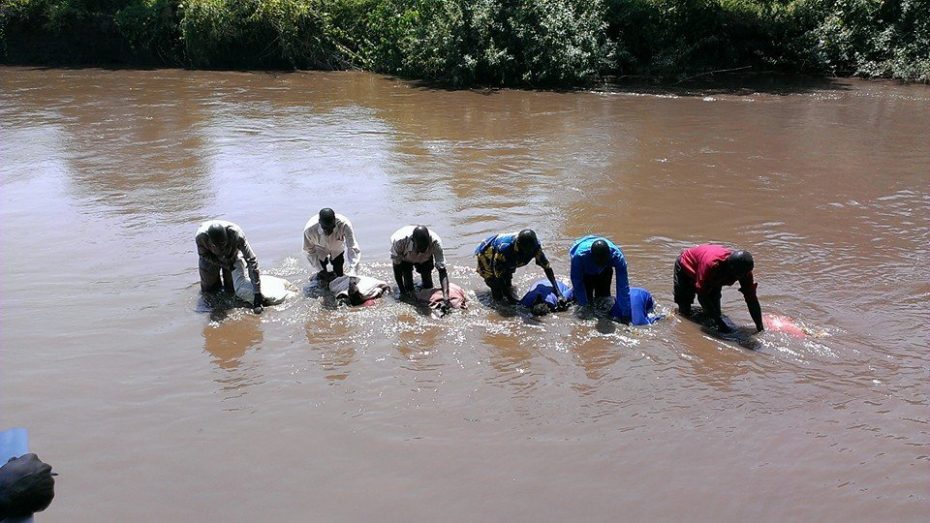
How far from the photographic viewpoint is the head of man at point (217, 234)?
258 inches

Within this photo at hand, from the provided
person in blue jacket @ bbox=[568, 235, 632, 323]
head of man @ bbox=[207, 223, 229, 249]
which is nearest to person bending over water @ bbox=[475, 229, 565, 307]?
person in blue jacket @ bbox=[568, 235, 632, 323]

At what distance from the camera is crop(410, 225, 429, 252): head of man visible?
6.39 m

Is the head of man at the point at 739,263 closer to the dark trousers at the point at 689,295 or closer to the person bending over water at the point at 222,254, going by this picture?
the dark trousers at the point at 689,295

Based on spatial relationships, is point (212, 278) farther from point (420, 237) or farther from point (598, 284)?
point (598, 284)

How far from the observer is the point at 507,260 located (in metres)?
6.50

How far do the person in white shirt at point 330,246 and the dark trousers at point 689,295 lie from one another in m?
2.78

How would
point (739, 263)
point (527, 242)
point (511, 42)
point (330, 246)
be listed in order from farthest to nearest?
point (511, 42)
point (330, 246)
point (527, 242)
point (739, 263)

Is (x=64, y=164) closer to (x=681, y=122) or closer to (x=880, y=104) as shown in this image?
(x=681, y=122)

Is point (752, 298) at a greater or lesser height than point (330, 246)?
lesser

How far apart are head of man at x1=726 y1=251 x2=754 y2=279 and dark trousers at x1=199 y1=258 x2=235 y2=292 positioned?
4.32 m

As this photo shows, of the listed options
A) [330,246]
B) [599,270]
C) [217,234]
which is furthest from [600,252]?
[217,234]

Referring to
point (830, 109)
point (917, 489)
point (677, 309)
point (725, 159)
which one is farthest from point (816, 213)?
point (830, 109)

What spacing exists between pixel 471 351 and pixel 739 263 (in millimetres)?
2115

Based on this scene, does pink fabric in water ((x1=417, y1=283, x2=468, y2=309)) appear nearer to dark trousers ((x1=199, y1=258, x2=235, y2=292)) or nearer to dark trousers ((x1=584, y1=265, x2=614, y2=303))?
dark trousers ((x1=584, y1=265, x2=614, y2=303))
